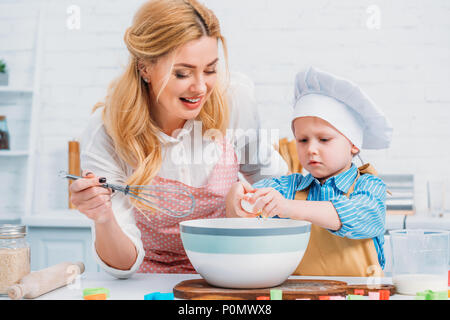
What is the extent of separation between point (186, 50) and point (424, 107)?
0.39 m

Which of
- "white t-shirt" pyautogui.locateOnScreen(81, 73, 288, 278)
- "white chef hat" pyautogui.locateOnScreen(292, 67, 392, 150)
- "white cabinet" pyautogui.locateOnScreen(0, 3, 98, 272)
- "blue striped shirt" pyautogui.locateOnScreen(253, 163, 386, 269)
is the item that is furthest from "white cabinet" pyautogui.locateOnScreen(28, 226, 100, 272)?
"white chef hat" pyautogui.locateOnScreen(292, 67, 392, 150)

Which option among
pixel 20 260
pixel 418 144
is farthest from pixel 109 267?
pixel 418 144

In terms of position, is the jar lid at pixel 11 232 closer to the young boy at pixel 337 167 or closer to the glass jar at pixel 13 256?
the glass jar at pixel 13 256

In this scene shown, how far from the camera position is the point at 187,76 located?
73 centimetres

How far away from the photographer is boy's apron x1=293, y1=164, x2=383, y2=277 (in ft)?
2.33

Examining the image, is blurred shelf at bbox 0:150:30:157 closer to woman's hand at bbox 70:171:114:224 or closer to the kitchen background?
the kitchen background

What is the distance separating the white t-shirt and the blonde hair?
0.7 inches

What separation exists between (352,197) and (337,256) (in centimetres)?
9

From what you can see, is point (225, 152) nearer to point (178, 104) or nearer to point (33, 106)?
point (178, 104)

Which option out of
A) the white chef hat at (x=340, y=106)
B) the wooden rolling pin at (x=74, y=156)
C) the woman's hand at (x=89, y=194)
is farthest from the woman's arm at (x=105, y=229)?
the white chef hat at (x=340, y=106)

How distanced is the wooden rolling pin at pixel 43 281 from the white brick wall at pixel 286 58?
29 cm

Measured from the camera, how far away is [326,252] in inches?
28.4

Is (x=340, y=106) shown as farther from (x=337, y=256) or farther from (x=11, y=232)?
(x=11, y=232)
